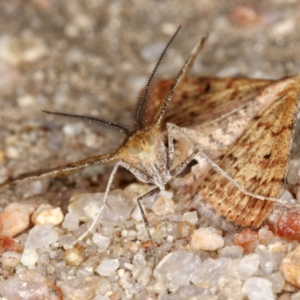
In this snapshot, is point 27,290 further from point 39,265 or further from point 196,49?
point 196,49

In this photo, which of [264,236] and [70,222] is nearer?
[264,236]

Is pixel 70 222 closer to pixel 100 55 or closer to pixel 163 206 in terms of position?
pixel 163 206

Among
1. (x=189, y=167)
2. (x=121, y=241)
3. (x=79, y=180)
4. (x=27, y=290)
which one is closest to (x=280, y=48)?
(x=189, y=167)

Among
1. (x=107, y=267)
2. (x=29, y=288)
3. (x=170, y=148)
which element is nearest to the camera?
(x=29, y=288)

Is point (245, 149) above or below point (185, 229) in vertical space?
above

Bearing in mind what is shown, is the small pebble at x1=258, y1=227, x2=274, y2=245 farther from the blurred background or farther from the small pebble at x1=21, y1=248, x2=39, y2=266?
the blurred background

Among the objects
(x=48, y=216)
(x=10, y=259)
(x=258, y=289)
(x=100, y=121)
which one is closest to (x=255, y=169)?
(x=258, y=289)
